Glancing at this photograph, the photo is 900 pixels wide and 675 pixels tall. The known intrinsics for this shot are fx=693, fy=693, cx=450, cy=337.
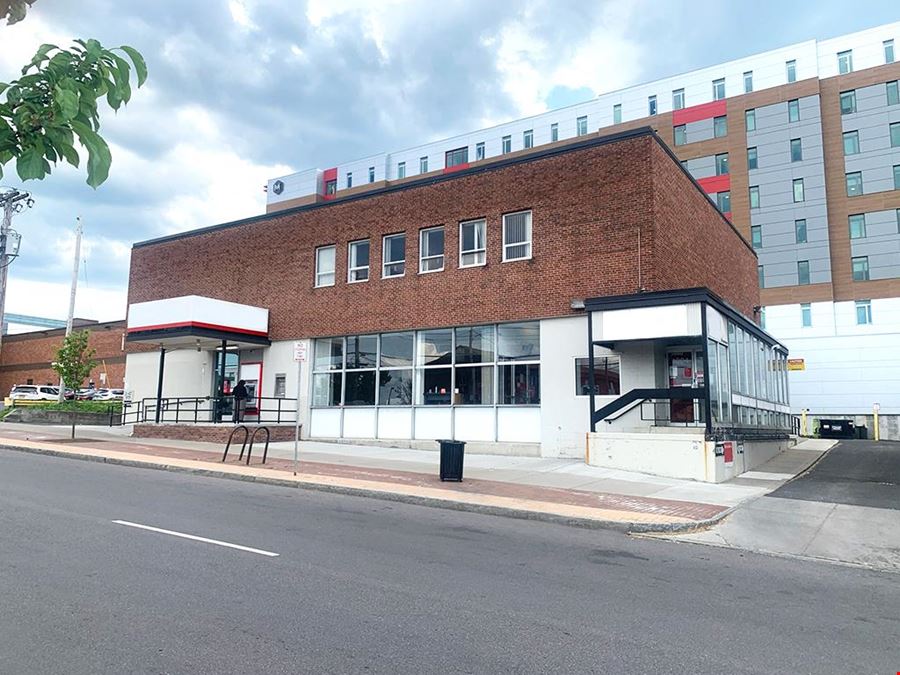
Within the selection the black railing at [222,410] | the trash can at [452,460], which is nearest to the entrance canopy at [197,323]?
the black railing at [222,410]

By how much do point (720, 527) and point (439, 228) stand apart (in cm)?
1402

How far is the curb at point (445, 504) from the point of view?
1011 centimetres

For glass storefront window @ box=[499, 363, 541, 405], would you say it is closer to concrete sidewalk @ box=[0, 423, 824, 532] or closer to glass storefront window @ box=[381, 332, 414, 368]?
concrete sidewalk @ box=[0, 423, 824, 532]

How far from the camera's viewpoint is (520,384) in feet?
65.8

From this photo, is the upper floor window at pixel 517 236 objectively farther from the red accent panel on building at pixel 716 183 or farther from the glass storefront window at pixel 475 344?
the red accent panel on building at pixel 716 183

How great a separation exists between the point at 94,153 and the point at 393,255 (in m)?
21.2

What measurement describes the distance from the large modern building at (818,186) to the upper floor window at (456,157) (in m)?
17.2

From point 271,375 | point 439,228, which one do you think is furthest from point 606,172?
point 271,375

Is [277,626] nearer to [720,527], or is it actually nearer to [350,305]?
[720,527]

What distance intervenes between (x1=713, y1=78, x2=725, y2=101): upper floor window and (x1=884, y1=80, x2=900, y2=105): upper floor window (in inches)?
410

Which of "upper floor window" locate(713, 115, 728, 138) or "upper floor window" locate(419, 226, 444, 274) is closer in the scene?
"upper floor window" locate(419, 226, 444, 274)

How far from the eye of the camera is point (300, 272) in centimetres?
2517

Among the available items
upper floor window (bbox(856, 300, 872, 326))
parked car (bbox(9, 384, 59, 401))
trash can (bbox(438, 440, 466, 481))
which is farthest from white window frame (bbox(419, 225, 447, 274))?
upper floor window (bbox(856, 300, 872, 326))

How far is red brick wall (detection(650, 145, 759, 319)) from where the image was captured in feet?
62.6
